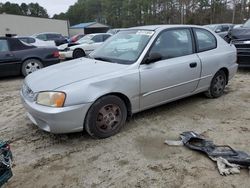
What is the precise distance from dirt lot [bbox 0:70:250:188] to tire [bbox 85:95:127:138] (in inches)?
4.7

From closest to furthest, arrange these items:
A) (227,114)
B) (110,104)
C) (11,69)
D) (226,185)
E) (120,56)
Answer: (226,185), (110,104), (120,56), (227,114), (11,69)

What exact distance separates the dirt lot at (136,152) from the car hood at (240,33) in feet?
11.1

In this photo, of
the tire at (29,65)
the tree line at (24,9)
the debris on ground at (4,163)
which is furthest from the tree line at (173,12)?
the debris on ground at (4,163)

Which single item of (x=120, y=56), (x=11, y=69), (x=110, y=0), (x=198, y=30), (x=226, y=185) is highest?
(x=110, y=0)

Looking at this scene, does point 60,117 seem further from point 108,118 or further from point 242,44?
point 242,44

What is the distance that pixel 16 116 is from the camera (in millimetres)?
4781

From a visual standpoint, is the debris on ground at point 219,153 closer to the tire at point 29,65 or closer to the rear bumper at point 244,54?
the rear bumper at point 244,54

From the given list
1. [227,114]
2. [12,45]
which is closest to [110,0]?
[12,45]

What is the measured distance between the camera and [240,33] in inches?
311

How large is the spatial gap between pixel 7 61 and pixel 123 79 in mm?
5472

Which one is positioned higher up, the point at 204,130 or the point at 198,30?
the point at 198,30

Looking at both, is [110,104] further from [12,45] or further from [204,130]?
[12,45]

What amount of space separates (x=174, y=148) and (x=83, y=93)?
1372 millimetres

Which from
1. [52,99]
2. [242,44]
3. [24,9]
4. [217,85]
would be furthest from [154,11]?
[52,99]
